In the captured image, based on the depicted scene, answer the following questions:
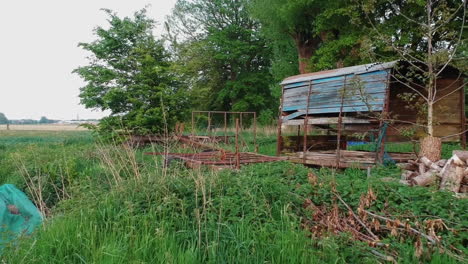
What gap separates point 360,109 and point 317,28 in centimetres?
1045

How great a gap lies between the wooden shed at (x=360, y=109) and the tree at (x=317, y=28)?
17.5 feet

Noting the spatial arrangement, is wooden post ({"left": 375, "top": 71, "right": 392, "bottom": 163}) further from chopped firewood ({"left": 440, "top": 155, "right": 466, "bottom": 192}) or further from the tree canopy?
chopped firewood ({"left": 440, "top": 155, "right": 466, "bottom": 192})

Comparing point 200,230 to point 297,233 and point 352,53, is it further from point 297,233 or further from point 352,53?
point 352,53

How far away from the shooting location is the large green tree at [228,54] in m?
30.6

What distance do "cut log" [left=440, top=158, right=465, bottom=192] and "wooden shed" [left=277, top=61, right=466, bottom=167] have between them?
1745 millimetres

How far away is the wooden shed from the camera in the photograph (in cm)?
844

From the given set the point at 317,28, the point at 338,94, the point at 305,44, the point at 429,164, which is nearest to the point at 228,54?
the point at 305,44

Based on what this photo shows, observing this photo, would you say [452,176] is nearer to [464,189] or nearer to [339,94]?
[464,189]

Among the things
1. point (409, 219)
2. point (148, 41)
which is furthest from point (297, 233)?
point (148, 41)

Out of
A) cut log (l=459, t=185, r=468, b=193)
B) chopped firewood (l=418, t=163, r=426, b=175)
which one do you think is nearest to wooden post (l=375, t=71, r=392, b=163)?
chopped firewood (l=418, t=163, r=426, b=175)

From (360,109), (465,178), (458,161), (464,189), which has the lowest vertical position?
(464,189)

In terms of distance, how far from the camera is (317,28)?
709 inches

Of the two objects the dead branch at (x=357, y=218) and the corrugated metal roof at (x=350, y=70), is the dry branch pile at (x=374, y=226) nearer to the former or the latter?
the dead branch at (x=357, y=218)

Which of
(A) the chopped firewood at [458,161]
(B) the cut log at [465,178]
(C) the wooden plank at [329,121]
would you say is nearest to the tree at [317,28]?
(C) the wooden plank at [329,121]
